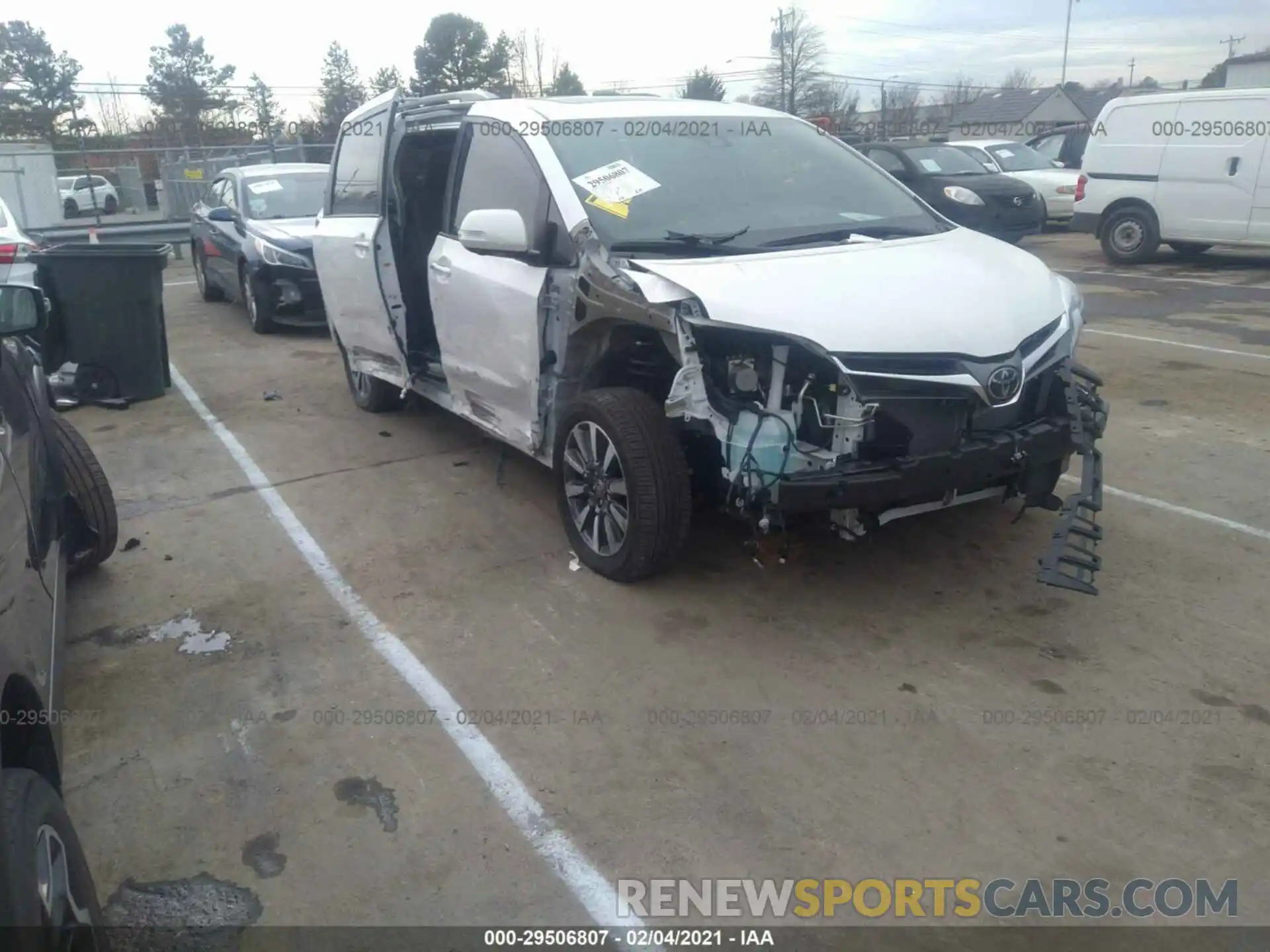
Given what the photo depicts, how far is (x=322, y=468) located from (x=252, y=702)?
2.67m

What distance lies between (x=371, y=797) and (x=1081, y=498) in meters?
2.75

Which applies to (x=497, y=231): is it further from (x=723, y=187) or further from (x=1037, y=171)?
(x=1037, y=171)

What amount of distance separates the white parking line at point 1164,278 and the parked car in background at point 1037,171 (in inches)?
123

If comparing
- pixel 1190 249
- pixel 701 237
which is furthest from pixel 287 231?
pixel 1190 249

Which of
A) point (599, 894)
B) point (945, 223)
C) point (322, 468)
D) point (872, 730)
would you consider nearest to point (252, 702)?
point (599, 894)

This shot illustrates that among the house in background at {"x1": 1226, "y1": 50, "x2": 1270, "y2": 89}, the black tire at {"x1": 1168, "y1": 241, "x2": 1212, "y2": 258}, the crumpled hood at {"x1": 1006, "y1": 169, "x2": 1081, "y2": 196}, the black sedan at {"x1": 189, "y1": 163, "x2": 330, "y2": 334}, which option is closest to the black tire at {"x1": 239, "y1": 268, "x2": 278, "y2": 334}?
the black sedan at {"x1": 189, "y1": 163, "x2": 330, "y2": 334}

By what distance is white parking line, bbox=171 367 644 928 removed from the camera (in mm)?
2779

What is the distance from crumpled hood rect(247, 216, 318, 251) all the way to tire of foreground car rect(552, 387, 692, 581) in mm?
6481

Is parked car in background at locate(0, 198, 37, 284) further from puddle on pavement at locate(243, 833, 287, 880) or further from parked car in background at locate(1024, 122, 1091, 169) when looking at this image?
parked car in background at locate(1024, 122, 1091, 169)

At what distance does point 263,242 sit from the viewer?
1010 centimetres

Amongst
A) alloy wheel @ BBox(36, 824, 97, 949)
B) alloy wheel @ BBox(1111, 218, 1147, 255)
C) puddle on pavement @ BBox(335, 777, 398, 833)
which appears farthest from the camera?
alloy wheel @ BBox(1111, 218, 1147, 255)

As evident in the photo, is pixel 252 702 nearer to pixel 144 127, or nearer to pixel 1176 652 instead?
pixel 1176 652

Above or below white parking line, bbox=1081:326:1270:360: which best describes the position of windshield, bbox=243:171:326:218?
above

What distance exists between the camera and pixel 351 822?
306cm
